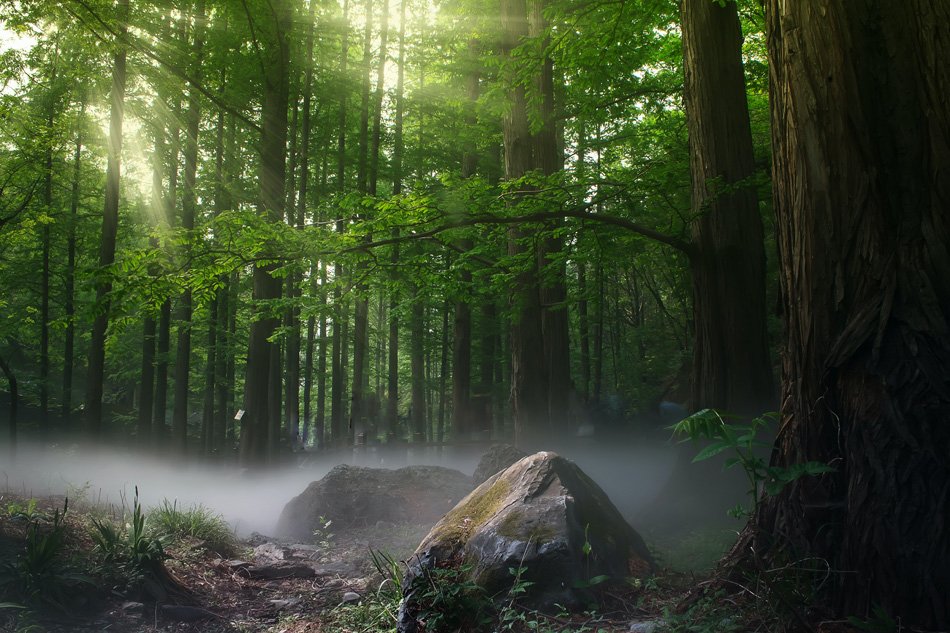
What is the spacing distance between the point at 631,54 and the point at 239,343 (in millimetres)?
14949

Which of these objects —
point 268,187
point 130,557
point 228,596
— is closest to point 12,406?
point 268,187

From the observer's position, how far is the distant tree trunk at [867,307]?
2.83 m

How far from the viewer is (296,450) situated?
771 inches

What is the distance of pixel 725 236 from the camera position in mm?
6809

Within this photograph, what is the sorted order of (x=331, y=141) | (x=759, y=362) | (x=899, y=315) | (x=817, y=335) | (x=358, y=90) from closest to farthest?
(x=899, y=315) < (x=817, y=335) < (x=759, y=362) < (x=358, y=90) < (x=331, y=141)

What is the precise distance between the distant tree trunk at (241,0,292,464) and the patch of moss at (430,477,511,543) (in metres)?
8.84

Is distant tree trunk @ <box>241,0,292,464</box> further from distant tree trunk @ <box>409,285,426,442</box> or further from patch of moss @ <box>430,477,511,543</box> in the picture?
patch of moss @ <box>430,477,511,543</box>

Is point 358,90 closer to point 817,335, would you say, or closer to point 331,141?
point 331,141

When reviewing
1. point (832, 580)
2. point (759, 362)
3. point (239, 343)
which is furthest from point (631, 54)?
point (239, 343)

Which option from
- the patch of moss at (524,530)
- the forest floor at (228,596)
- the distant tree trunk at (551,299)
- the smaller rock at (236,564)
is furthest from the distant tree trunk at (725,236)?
the smaller rock at (236,564)

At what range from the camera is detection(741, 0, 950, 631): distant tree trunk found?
283 cm

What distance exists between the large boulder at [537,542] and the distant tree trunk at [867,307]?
3.41 feet

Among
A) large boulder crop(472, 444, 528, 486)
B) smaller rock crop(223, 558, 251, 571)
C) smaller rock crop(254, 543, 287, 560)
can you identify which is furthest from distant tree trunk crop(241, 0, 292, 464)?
smaller rock crop(223, 558, 251, 571)

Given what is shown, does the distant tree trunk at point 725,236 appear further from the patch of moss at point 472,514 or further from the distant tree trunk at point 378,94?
the distant tree trunk at point 378,94
